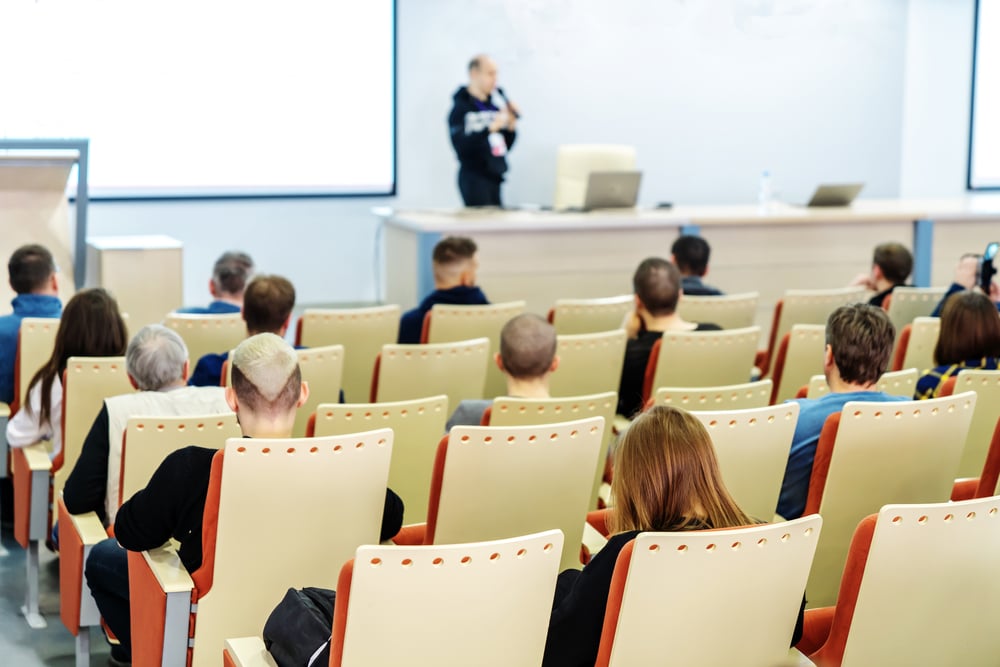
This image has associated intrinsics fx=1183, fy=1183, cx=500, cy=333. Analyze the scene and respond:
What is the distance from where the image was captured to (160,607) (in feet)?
8.62

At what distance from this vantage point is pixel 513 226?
690cm

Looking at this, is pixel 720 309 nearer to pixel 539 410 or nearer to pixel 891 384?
pixel 891 384

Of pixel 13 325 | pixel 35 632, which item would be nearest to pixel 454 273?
pixel 13 325

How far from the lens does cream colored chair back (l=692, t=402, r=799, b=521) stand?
2.99 m

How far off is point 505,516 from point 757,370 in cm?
271

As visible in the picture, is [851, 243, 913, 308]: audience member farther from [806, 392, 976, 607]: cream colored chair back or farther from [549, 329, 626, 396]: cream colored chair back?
[806, 392, 976, 607]: cream colored chair back

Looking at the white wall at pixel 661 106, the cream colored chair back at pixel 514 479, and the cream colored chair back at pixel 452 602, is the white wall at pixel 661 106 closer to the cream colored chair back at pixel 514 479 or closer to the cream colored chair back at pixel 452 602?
the cream colored chair back at pixel 514 479

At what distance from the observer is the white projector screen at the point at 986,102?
426 inches

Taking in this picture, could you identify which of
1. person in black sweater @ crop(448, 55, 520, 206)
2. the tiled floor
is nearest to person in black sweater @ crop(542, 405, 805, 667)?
the tiled floor

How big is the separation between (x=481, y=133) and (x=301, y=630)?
6.40m

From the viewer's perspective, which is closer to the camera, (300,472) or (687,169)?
(300,472)

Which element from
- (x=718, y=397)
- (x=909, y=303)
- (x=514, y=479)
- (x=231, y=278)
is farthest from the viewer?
(x=909, y=303)

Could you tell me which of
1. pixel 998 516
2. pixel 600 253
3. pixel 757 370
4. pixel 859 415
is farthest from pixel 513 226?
pixel 998 516

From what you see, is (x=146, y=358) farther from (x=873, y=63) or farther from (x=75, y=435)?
(x=873, y=63)
